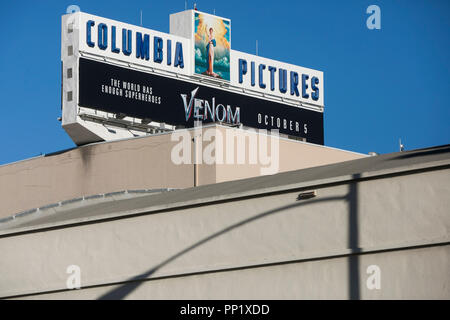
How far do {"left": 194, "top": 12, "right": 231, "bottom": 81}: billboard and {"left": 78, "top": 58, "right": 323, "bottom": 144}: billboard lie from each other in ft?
3.38

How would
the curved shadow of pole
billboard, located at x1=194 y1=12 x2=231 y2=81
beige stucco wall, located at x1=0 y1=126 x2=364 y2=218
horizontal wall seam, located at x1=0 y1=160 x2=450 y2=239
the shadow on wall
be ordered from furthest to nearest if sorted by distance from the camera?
1. billboard, located at x1=194 y1=12 x2=231 y2=81
2. beige stucco wall, located at x1=0 y1=126 x2=364 y2=218
3. the curved shadow of pole
4. the shadow on wall
5. horizontal wall seam, located at x1=0 y1=160 x2=450 y2=239

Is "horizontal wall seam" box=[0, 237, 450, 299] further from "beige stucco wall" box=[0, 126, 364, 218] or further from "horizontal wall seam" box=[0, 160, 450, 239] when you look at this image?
"beige stucco wall" box=[0, 126, 364, 218]

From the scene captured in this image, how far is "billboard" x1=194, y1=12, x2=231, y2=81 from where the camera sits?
5488 cm

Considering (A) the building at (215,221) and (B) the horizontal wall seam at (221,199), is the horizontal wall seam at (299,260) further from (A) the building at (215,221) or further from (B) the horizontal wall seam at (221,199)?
(B) the horizontal wall seam at (221,199)

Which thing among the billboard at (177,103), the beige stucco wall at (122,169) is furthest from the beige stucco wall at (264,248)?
the billboard at (177,103)

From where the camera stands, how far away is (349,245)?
78.6 feet

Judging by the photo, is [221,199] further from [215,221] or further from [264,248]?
[264,248]

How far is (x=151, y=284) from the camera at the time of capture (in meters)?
27.2

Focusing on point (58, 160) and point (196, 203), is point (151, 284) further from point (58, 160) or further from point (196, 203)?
point (58, 160)

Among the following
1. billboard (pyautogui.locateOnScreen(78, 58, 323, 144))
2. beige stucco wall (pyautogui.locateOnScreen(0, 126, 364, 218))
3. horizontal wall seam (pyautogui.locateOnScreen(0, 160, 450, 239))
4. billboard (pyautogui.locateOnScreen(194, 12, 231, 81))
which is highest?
billboard (pyautogui.locateOnScreen(194, 12, 231, 81))

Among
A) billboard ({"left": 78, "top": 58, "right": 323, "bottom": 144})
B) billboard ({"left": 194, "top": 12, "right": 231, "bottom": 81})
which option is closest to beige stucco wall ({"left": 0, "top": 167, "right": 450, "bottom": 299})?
billboard ({"left": 78, "top": 58, "right": 323, "bottom": 144})

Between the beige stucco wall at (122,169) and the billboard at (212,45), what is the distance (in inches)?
248

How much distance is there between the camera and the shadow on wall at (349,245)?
23.6 metres
